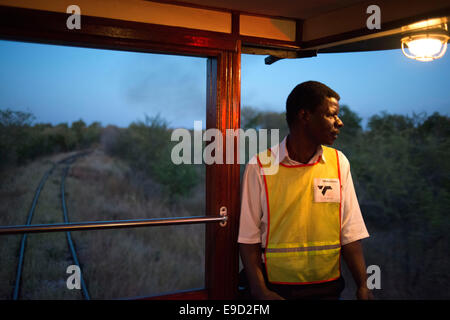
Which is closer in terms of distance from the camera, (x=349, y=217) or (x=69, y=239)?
(x=349, y=217)

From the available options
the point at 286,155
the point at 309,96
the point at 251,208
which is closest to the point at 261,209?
the point at 251,208

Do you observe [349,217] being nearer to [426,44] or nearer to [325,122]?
[325,122]

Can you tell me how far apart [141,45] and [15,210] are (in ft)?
20.6

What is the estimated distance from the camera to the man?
203cm

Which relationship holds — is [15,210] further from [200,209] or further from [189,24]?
[189,24]

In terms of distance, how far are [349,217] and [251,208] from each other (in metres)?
0.57

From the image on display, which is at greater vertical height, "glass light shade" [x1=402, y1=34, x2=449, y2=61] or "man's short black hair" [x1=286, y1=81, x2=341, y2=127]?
"glass light shade" [x1=402, y1=34, x2=449, y2=61]

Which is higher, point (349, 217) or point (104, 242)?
point (349, 217)

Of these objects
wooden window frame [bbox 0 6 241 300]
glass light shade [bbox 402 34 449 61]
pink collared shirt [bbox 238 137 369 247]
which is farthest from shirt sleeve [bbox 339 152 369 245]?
glass light shade [bbox 402 34 449 61]

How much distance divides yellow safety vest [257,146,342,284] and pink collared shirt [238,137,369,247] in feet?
0.12

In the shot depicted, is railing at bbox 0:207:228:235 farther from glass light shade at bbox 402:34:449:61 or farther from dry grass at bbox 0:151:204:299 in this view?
dry grass at bbox 0:151:204:299

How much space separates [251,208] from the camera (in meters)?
2.08

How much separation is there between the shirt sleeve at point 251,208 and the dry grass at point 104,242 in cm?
362
